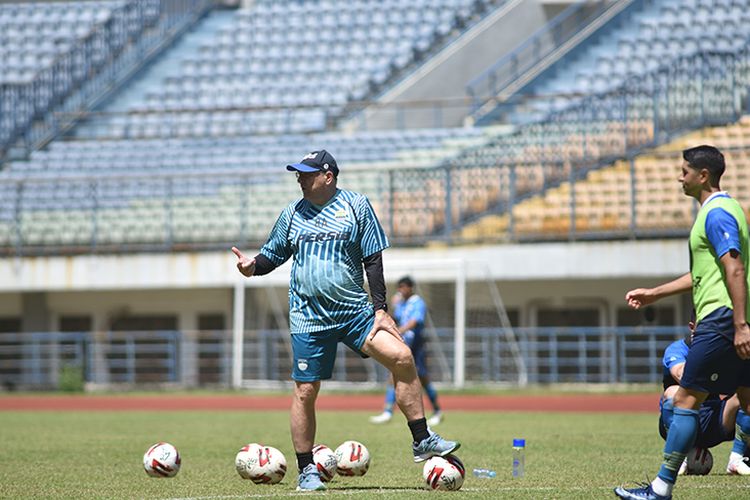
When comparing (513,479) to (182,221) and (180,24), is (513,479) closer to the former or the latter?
(182,221)

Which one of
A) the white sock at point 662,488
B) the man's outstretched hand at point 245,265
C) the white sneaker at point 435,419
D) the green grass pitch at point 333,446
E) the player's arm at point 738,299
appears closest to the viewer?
the player's arm at point 738,299

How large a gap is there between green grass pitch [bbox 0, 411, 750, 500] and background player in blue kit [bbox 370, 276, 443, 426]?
302mm

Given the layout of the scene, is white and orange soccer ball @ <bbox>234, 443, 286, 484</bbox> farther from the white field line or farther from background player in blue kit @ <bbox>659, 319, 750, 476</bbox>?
background player in blue kit @ <bbox>659, 319, 750, 476</bbox>

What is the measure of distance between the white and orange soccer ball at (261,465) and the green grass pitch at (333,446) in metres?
0.10

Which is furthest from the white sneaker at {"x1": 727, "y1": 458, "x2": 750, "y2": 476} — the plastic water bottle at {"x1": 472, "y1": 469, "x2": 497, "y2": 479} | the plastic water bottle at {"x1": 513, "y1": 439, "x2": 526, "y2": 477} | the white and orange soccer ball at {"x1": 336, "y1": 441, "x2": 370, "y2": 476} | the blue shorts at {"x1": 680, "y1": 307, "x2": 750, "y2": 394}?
the white and orange soccer ball at {"x1": 336, "y1": 441, "x2": 370, "y2": 476}

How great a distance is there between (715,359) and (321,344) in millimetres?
2799

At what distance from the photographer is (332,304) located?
30.2ft

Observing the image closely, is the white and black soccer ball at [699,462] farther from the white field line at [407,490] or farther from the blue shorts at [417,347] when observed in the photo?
the blue shorts at [417,347]

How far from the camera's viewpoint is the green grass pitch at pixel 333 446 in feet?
29.7

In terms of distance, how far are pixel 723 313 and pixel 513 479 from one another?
2.56 metres

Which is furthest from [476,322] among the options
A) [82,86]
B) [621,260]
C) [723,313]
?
[723,313]

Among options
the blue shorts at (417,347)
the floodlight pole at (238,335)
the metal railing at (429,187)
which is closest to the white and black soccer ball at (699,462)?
the blue shorts at (417,347)

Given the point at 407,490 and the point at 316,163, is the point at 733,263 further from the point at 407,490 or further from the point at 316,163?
the point at 316,163

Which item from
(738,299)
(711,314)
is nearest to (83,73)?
(711,314)
